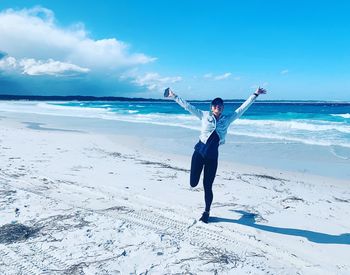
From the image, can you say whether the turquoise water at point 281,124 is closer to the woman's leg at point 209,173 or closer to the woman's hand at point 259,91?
the woman's hand at point 259,91

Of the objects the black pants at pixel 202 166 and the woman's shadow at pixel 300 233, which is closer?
the woman's shadow at pixel 300 233

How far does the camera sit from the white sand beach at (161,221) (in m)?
3.75

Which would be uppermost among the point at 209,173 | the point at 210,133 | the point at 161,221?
the point at 210,133

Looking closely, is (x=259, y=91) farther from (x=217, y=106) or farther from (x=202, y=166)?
(x=202, y=166)

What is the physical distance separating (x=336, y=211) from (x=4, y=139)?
11.7 meters

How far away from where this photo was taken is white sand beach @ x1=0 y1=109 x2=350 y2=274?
3.75 metres

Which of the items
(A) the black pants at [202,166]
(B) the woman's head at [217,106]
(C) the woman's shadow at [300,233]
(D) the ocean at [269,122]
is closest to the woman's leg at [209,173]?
(A) the black pants at [202,166]

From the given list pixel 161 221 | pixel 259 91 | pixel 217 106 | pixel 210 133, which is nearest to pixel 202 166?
pixel 210 133

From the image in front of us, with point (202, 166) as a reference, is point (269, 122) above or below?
below

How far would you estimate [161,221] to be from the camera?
492 cm

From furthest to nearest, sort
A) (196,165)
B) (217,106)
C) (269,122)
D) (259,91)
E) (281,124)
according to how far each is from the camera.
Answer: (269,122) → (281,124) → (259,91) → (196,165) → (217,106)

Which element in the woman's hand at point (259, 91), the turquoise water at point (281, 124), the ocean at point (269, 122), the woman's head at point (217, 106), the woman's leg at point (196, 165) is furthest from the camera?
the ocean at point (269, 122)

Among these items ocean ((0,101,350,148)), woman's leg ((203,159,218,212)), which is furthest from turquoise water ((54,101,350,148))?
woman's leg ((203,159,218,212))

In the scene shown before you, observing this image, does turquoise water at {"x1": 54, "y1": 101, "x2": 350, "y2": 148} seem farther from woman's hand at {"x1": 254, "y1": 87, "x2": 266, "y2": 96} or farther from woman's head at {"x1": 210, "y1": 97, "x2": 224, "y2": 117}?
woman's head at {"x1": 210, "y1": 97, "x2": 224, "y2": 117}
